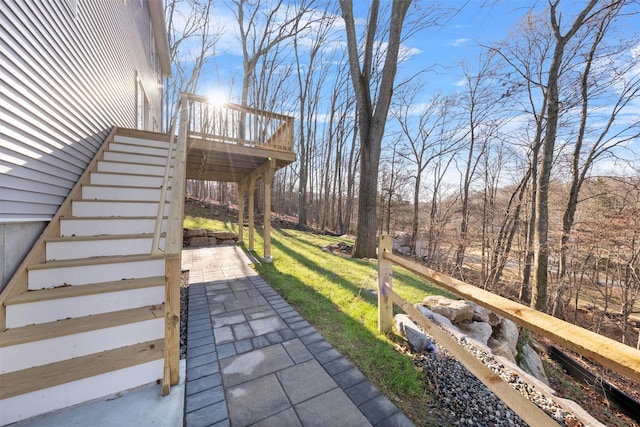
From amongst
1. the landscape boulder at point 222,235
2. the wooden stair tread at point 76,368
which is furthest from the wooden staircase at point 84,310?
the landscape boulder at point 222,235

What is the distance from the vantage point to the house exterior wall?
6.33ft

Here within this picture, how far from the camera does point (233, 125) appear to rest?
15.8 ft

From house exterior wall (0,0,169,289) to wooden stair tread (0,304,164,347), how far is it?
0.54 metres

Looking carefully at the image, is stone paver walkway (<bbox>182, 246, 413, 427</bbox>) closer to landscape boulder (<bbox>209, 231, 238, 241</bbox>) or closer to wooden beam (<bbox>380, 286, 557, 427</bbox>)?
wooden beam (<bbox>380, 286, 557, 427</bbox>)

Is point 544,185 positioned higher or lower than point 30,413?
higher

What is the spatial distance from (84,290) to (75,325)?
0.35 m

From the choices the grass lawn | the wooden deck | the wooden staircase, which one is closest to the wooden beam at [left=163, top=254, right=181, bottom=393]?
the wooden staircase

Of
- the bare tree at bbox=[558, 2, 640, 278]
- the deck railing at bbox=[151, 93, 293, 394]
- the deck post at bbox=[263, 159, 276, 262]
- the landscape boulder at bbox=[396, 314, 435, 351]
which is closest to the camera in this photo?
the landscape boulder at bbox=[396, 314, 435, 351]

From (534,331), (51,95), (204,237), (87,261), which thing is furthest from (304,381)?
(204,237)

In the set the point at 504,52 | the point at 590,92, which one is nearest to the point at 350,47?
the point at 504,52

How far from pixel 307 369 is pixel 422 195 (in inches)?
624

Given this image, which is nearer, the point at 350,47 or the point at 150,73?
the point at 350,47

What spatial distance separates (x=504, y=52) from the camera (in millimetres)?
7129

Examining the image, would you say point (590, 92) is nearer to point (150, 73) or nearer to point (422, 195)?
point (422, 195)
